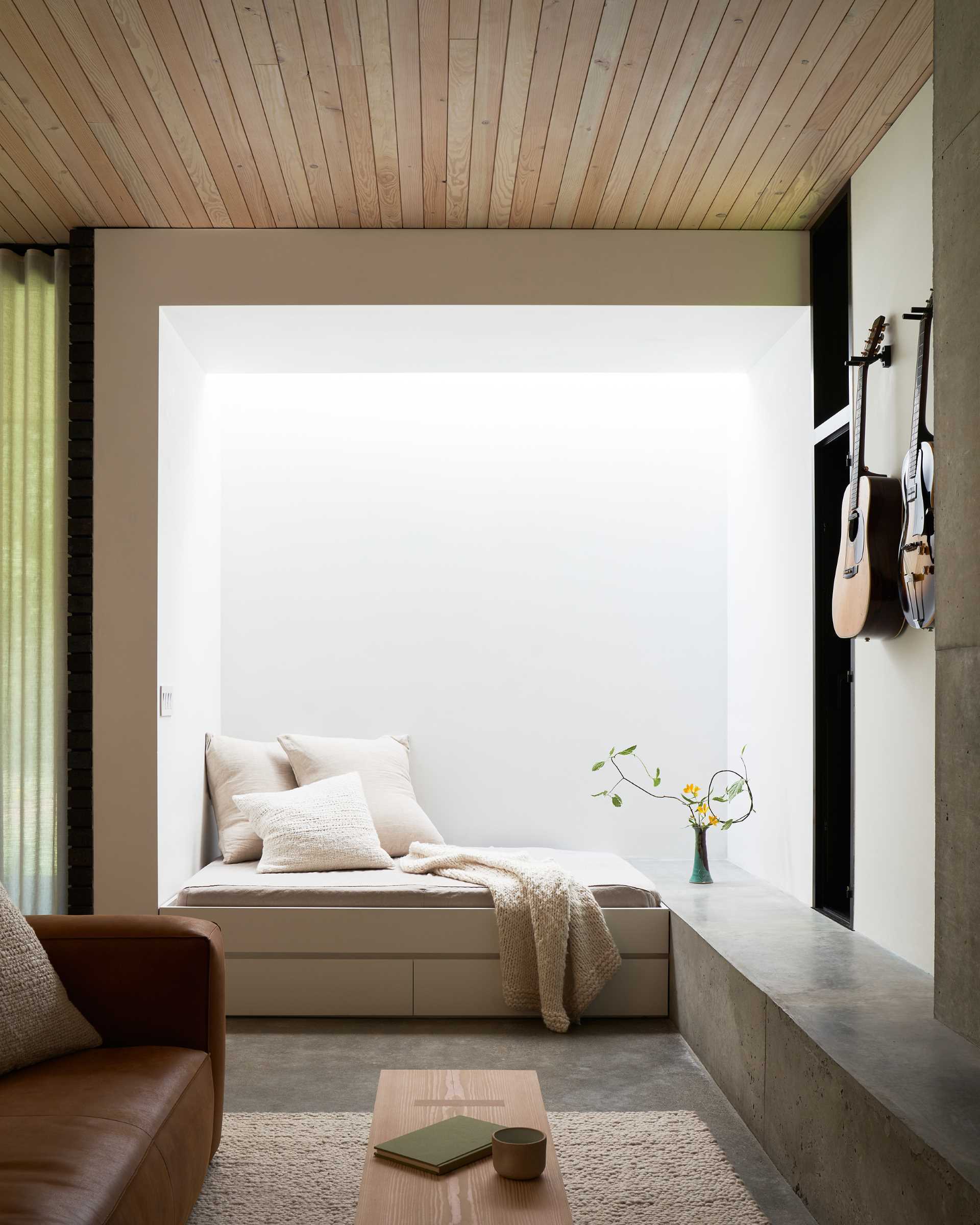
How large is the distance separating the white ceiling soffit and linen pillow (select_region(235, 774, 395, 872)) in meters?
1.86

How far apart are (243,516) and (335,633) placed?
27.8 inches

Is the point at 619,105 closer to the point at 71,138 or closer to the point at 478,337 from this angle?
the point at 478,337

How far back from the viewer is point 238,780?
4574 millimetres

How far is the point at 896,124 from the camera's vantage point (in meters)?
3.23

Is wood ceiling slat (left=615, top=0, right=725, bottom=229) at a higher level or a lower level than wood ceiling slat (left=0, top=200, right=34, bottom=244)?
higher

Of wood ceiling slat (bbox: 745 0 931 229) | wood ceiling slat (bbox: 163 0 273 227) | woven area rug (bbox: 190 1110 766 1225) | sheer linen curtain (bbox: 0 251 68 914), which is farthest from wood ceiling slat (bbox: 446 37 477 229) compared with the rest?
woven area rug (bbox: 190 1110 766 1225)

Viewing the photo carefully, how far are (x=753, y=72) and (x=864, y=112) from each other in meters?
0.43

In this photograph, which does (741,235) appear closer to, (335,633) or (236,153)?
(236,153)

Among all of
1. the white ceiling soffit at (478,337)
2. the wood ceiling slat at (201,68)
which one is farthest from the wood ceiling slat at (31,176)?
the wood ceiling slat at (201,68)

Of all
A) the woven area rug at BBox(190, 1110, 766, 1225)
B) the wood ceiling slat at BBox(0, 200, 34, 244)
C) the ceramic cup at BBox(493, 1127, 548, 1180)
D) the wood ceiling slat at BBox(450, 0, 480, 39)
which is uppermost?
the wood ceiling slat at BBox(450, 0, 480, 39)

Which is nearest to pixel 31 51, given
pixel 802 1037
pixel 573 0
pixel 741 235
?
pixel 573 0

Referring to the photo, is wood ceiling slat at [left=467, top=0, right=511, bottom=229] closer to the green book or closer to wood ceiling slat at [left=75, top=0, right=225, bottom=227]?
wood ceiling slat at [left=75, top=0, right=225, bottom=227]

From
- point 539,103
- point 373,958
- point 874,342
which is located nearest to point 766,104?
point 539,103

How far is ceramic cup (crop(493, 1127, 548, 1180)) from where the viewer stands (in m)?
1.81
